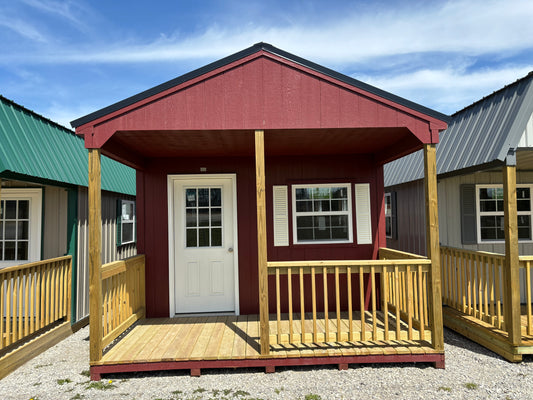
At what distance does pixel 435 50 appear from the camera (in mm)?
13266

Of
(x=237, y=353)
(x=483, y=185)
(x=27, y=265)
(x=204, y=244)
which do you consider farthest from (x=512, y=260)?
(x=27, y=265)

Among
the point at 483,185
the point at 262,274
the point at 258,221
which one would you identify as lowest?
the point at 262,274

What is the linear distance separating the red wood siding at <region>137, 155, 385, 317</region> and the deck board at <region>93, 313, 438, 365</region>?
0.82 m

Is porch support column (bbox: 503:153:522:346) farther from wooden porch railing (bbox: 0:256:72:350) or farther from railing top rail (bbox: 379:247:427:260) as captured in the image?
wooden porch railing (bbox: 0:256:72:350)

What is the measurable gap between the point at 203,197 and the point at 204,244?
0.73 metres

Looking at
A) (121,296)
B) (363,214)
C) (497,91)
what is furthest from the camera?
(363,214)

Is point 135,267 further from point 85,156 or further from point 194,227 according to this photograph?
point 85,156

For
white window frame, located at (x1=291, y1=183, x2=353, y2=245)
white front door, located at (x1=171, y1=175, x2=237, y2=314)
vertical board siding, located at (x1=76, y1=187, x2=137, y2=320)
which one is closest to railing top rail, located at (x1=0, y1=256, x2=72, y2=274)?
vertical board siding, located at (x1=76, y1=187, x2=137, y2=320)

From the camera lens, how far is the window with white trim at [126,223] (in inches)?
280

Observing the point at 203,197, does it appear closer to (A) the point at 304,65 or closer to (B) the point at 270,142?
(B) the point at 270,142

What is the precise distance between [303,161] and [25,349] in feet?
14.6

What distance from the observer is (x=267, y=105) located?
3.94m

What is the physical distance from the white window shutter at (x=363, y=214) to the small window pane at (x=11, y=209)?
17.7 ft

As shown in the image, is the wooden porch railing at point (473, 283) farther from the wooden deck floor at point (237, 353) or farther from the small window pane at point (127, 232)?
the small window pane at point (127, 232)
